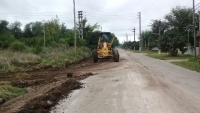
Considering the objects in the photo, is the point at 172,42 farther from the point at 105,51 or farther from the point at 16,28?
the point at 16,28

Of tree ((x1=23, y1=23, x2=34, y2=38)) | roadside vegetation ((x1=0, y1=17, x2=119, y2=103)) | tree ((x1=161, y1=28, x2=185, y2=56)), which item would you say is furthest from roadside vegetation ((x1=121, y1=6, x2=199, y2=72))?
tree ((x1=23, y1=23, x2=34, y2=38))

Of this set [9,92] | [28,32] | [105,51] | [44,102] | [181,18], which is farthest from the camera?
[28,32]

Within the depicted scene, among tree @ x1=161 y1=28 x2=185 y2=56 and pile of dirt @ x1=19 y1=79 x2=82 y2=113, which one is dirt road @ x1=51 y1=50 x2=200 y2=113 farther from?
tree @ x1=161 y1=28 x2=185 y2=56

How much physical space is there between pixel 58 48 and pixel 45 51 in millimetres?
3013

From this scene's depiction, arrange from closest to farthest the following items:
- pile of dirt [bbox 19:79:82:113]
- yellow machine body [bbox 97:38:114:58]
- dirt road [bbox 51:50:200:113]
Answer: pile of dirt [bbox 19:79:82:113] → dirt road [bbox 51:50:200:113] → yellow machine body [bbox 97:38:114:58]

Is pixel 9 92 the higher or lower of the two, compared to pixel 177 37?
lower

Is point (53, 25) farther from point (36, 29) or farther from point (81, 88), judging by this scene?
point (81, 88)

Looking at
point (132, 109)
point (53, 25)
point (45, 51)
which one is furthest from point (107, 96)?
point (53, 25)

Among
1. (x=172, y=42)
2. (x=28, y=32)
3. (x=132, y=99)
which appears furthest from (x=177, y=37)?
(x=28, y=32)

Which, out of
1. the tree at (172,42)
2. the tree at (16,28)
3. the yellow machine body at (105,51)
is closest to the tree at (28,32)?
the tree at (16,28)

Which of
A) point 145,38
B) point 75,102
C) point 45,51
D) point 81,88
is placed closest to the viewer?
point 75,102

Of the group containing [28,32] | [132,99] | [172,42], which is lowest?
[132,99]

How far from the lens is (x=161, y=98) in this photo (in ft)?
29.3

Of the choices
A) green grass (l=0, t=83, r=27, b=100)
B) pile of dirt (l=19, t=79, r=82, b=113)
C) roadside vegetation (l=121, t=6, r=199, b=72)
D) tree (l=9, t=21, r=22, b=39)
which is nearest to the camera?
pile of dirt (l=19, t=79, r=82, b=113)
